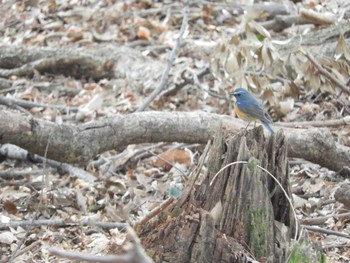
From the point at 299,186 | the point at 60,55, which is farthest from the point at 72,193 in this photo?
the point at 60,55

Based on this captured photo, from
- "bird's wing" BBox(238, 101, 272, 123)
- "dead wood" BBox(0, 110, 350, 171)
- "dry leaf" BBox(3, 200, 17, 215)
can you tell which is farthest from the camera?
"dry leaf" BBox(3, 200, 17, 215)

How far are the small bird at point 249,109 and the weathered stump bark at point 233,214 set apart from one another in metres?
1.35

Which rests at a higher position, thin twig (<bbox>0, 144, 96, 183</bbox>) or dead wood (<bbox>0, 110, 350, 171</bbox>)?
dead wood (<bbox>0, 110, 350, 171</bbox>)

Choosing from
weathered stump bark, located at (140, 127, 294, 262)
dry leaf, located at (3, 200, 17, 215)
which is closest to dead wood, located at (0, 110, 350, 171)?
dry leaf, located at (3, 200, 17, 215)

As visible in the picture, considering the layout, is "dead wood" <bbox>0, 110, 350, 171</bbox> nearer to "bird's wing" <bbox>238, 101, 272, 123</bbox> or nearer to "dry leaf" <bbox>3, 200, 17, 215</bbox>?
"bird's wing" <bbox>238, 101, 272, 123</bbox>

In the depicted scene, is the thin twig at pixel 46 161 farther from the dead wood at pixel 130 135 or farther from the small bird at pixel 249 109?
the small bird at pixel 249 109

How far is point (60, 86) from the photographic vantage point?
8391 millimetres

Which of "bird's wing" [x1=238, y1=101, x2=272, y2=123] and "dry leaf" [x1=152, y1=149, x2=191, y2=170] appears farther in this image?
"dry leaf" [x1=152, y1=149, x2=191, y2=170]

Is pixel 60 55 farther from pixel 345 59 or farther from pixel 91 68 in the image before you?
pixel 345 59

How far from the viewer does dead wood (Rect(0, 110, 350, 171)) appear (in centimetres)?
505

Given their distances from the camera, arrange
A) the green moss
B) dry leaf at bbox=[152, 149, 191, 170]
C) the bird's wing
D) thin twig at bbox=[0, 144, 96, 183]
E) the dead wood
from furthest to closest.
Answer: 1. dry leaf at bbox=[152, 149, 191, 170]
2. thin twig at bbox=[0, 144, 96, 183]
3. the dead wood
4. the bird's wing
5. the green moss

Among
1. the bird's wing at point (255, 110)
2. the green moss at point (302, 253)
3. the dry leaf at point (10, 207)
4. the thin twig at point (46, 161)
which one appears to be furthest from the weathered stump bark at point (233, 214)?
the thin twig at point (46, 161)

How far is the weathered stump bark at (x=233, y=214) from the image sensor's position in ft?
9.99

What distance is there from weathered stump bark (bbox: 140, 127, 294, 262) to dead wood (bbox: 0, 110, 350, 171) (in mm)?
1650
